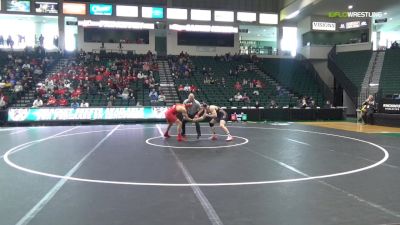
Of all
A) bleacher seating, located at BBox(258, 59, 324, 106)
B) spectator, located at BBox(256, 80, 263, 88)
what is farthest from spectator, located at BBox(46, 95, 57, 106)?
bleacher seating, located at BBox(258, 59, 324, 106)

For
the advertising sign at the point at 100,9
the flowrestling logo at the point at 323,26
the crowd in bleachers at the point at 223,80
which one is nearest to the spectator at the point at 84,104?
the crowd in bleachers at the point at 223,80

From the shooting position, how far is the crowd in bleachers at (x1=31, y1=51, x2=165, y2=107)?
2538 cm

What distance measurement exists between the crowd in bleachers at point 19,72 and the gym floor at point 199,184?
→ 15186 mm

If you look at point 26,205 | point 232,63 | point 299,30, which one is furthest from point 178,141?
point 299,30

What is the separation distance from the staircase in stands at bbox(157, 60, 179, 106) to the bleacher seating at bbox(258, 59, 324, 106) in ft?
31.6

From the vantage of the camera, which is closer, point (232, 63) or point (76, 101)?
point (76, 101)

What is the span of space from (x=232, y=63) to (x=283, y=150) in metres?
26.9

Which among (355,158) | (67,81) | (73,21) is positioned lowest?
(355,158)

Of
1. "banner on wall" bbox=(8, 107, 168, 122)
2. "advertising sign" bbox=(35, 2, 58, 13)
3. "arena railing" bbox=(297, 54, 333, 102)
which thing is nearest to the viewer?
"banner on wall" bbox=(8, 107, 168, 122)

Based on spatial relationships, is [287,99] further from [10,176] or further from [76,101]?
[10,176]

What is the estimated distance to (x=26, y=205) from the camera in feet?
18.4

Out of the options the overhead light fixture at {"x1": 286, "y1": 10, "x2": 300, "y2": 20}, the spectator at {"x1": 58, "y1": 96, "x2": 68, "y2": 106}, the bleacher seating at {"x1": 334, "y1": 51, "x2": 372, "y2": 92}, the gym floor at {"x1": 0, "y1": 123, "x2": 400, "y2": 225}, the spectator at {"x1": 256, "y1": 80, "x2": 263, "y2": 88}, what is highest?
the overhead light fixture at {"x1": 286, "y1": 10, "x2": 300, "y2": 20}

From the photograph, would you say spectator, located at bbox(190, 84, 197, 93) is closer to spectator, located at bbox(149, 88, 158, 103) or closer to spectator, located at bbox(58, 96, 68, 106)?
spectator, located at bbox(149, 88, 158, 103)

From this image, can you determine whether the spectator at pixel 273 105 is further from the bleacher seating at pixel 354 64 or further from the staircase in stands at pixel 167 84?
the bleacher seating at pixel 354 64
